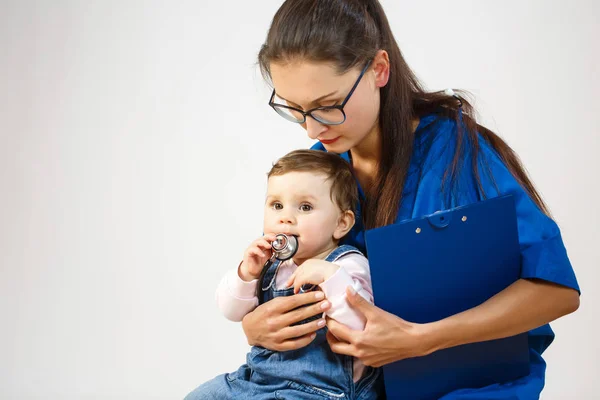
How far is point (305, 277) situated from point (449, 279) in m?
0.32

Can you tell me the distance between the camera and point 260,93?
357cm

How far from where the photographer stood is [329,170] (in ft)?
6.26

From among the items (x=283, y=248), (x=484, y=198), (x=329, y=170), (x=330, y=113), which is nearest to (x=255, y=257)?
(x=283, y=248)

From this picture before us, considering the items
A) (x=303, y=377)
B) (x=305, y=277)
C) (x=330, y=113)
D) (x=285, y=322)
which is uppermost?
(x=330, y=113)

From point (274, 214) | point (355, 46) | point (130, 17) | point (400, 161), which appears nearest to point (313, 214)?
point (274, 214)

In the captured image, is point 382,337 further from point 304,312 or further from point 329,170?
point 329,170

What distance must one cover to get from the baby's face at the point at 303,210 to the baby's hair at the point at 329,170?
2cm

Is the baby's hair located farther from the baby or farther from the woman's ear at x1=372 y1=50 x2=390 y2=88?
the woman's ear at x1=372 y1=50 x2=390 y2=88

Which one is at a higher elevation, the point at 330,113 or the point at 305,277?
the point at 330,113

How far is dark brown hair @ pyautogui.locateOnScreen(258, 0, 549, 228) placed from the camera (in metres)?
1.82

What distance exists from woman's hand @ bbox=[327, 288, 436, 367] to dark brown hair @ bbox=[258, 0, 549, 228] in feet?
0.99

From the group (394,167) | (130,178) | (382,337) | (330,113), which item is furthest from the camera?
(130,178)

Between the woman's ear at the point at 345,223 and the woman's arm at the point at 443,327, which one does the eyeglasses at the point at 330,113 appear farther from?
the woman's arm at the point at 443,327

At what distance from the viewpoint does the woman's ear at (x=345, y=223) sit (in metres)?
1.92
